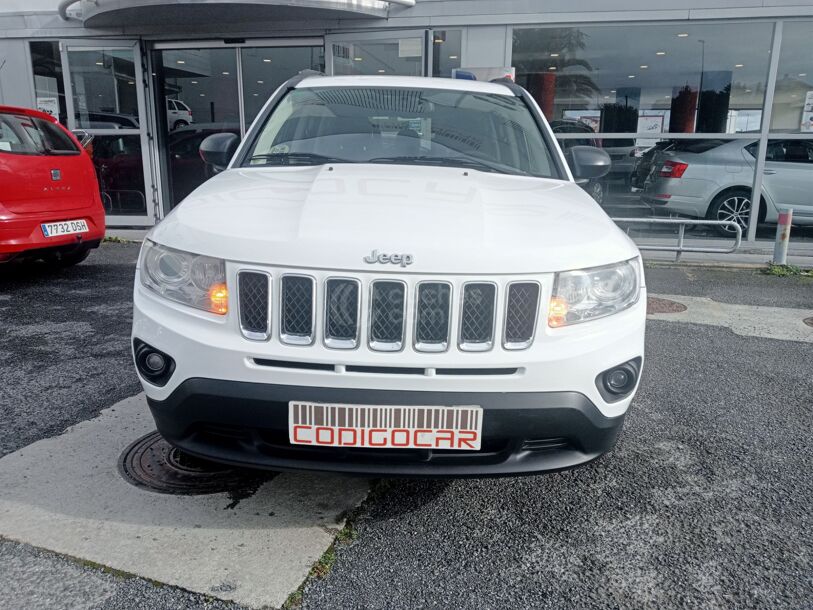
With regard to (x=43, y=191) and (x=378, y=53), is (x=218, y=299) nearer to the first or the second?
(x=43, y=191)

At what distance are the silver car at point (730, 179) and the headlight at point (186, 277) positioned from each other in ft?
28.3

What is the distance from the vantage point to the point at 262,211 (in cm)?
247

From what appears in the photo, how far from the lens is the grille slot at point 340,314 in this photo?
2.18 meters

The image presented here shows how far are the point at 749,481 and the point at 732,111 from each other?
7.86 meters

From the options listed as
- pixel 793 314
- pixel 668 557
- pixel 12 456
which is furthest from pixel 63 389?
pixel 793 314

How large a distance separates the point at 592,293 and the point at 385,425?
0.84 meters

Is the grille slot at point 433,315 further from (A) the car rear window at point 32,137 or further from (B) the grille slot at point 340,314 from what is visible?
(A) the car rear window at point 32,137

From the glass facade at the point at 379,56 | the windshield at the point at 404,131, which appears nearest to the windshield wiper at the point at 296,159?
the windshield at the point at 404,131

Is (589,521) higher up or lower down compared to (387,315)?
lower down

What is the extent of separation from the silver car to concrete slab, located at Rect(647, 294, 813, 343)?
3269 millimetres

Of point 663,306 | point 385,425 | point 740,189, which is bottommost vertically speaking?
point 663,306

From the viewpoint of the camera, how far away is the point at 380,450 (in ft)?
7.20

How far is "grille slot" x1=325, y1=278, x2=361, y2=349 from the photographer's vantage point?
85.7 inches

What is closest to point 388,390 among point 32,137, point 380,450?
point 380,450
